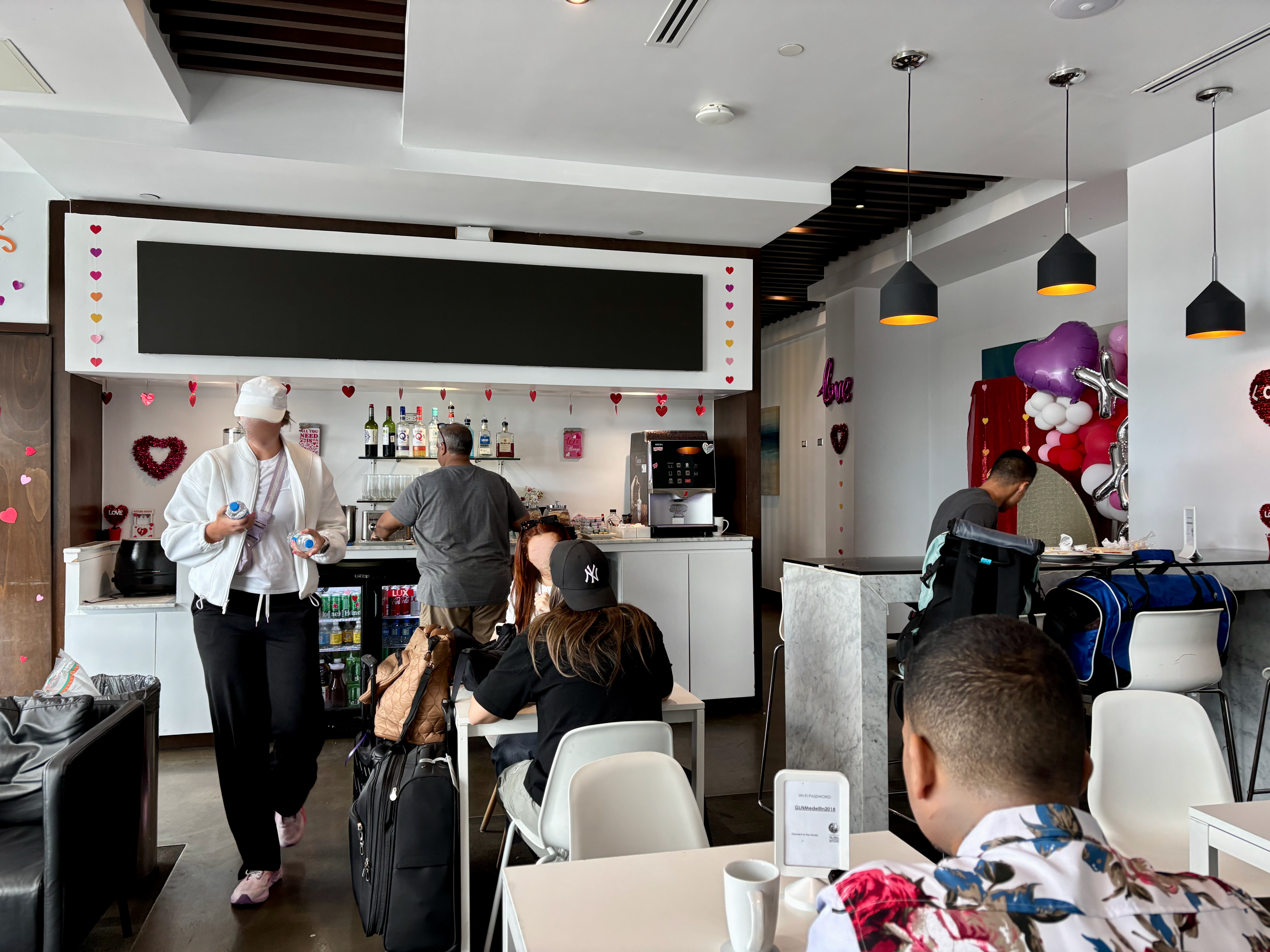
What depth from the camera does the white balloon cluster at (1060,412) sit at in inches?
232

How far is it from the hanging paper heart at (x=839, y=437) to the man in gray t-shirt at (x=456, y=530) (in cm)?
469

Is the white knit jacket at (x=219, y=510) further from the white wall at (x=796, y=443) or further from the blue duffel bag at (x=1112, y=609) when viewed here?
the white wall at (x=796, y=443)

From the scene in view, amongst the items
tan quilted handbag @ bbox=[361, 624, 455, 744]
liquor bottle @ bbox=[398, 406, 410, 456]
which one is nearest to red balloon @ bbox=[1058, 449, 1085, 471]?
liquor bottle @ bbox=[398, 406, 410, 456]

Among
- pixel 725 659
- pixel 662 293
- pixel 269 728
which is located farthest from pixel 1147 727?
pixel 662 293

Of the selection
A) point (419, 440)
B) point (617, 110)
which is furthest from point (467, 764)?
point (419, 440)

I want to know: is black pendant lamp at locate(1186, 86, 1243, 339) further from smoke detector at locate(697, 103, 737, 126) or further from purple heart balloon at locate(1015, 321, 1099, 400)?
smoke detector at locate(697, 103, 737, 126)

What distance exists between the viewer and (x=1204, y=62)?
3580mm

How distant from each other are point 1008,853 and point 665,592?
464 centimetres

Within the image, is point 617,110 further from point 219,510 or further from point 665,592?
point 665,592

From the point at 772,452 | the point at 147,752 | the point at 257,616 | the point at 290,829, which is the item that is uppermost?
the point at 772,452

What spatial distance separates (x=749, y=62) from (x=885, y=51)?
537 millimetres

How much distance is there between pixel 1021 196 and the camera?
5.64 meters

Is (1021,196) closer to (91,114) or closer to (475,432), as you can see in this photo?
(475,432)

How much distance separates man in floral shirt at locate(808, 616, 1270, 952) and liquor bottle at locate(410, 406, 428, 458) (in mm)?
4936
